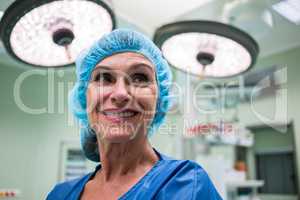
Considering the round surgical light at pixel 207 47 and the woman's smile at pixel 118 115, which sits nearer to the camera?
the woman's smile at pixel 118 115

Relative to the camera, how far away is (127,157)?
969mm

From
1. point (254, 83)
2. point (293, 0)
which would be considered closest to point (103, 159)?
point (293, 0)

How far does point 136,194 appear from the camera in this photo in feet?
2.72

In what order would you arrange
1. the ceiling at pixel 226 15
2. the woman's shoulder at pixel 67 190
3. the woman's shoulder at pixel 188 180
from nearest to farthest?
the woman's shoulder at pixel 188 180, the woman's shoulder at pixel 67 190, the ceiling at pixel 226 15

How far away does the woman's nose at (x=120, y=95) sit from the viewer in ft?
2.86

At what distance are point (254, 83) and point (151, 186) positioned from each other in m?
1.64

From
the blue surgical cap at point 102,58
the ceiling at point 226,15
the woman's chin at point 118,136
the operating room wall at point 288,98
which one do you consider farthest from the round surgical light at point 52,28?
the operating room wall at point 288,98

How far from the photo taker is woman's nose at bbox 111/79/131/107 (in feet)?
2.86

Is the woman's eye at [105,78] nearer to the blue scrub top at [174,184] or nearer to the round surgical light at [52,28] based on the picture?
the round surgical light at [52,28]

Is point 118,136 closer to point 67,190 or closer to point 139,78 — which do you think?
point 139,78

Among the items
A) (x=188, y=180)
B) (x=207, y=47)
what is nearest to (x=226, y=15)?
(x=207, y=47)

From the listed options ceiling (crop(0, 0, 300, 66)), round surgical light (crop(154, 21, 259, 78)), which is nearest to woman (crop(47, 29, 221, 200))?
round surgical light (crop(154, 21, 259, 78))

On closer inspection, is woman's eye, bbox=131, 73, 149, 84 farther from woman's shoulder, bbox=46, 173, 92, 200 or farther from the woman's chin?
woman's shoulder, bbox=46, 173, 92, 200

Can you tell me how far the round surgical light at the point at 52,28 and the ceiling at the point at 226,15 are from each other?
1.55 ft
